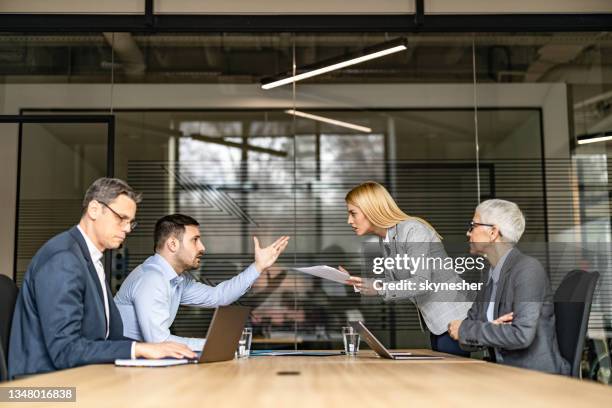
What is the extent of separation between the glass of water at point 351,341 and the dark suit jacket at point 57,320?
3.57 feet

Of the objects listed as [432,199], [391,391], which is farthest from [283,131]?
[391,391]

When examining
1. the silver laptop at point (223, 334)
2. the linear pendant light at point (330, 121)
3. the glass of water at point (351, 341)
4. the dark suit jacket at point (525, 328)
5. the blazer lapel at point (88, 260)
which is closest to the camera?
the silver laptop at point (223, 334)

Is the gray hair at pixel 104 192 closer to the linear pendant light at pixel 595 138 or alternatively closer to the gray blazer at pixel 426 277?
the gray blazer at pixel 426 277

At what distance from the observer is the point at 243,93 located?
6133 mm

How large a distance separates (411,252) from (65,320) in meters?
2.15

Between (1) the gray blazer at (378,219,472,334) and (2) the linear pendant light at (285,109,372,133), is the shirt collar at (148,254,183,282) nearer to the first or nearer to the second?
(1) the gray blazer at (378,219,472,334)

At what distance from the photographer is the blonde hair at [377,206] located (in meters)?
4.59

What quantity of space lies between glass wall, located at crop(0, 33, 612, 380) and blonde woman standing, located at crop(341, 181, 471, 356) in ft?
3.57

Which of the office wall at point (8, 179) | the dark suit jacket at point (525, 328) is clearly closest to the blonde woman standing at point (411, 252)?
the dark suit jacket at point (525, 328)

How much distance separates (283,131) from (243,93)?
0.43m

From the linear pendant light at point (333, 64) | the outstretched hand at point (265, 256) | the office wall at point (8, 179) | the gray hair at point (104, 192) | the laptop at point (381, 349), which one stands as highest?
the linear pendant light at point (333, 64)

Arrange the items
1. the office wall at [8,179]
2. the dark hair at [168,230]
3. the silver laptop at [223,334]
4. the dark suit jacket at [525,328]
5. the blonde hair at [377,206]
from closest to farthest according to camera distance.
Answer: the silver laptop at [223,334], the dark suit jacket at [525,328], the dark hair at [168,230], the blonde hair at [377,206], the office wall at [8,179]

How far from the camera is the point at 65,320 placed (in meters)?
2.79

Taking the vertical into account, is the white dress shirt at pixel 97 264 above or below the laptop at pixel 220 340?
above
